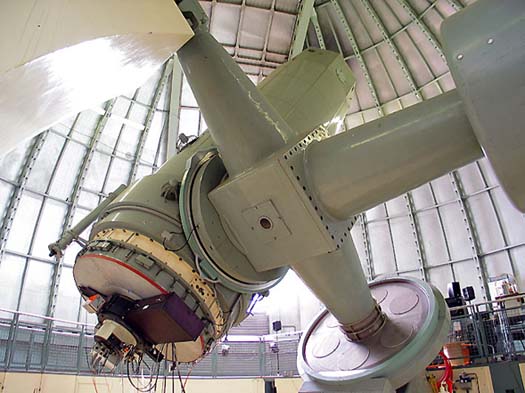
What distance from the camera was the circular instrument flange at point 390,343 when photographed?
4023 millimetres

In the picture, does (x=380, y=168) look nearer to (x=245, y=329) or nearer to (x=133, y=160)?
(x=133, y=160)

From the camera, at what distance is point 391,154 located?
2.53 metres

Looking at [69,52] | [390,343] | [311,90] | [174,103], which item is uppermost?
[174,103]

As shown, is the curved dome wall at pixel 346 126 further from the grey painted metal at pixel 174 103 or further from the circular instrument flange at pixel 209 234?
the circular instrument flange at pixel 209 234

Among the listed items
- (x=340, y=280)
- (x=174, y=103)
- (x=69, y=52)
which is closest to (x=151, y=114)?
(x=174, y=103)

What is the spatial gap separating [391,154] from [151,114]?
38.5 feet

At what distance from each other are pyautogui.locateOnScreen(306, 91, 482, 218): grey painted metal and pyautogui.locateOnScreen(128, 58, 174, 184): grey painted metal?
10720mm

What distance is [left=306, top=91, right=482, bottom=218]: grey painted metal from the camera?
232 cm

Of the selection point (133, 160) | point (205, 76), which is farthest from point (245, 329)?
point (205, 76)

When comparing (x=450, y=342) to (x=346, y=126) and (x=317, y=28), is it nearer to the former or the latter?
(x=346, y=126)

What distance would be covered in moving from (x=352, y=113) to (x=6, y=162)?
33.6ft

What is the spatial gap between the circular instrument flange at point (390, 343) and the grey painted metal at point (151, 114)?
977 cm

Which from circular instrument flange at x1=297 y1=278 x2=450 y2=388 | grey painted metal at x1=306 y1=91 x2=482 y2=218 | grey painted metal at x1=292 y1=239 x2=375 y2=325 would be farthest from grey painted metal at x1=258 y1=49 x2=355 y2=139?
circular instrument flange at x1=297 y1=278 x2=450 y2=388

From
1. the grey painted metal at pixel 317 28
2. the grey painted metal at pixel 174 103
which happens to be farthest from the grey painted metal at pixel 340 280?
the grey painted metal at pixel 317 28
